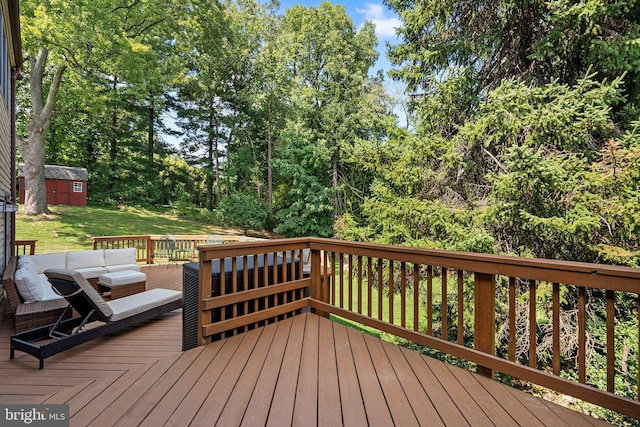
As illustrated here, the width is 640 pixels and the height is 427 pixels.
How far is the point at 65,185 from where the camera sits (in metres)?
16.4

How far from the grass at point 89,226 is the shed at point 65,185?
1.29 metres

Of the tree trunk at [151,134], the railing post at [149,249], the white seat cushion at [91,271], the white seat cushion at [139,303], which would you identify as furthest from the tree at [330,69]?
the white seat cushion at [139,303]

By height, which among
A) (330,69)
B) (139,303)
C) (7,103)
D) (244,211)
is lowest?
(139,303)

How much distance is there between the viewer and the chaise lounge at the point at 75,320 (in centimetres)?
285

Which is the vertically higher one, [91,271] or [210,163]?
[210,163]

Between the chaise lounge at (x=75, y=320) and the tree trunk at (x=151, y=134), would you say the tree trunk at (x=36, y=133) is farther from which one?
the chaise lounge at (x=75, y=320)

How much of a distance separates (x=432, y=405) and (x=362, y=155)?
6.72 metres

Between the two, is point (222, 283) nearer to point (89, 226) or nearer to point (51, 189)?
point (89, 226)

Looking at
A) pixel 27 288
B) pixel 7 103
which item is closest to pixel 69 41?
pixel 7 103

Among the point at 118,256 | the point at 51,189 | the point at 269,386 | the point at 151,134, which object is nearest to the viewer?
the point at 269,386

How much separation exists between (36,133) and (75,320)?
12596 millimetres

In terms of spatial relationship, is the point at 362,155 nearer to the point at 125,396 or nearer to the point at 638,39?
the point at 638,39

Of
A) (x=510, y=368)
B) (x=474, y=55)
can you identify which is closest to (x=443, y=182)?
(x=474, y=55)

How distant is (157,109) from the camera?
19.3 m
